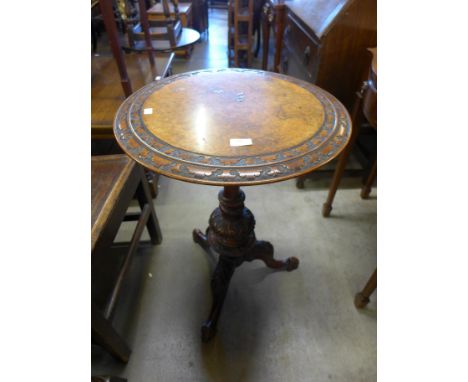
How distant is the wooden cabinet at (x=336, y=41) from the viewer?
1.35 m

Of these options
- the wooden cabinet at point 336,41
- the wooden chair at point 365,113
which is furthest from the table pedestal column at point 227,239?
the wooden cabinet at point 336,41

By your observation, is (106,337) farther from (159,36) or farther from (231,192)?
(159,36)

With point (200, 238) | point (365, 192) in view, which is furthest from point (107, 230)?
point (365, 192)

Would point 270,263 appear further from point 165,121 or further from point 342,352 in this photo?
point 165,121

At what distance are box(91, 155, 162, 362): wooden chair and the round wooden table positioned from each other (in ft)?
0.93

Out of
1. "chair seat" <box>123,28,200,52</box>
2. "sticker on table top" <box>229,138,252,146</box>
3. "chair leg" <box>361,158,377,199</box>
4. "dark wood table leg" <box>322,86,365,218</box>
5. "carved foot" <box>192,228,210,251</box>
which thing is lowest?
"carved foot" <box>192,228,210,251</box>

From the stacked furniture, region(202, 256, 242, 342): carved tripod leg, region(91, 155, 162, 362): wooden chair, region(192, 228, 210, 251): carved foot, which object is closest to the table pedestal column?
region(202, 256, 242, 342): carved tripod leg

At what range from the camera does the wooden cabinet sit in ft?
4.43

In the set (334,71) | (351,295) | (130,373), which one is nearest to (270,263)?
(351,295)

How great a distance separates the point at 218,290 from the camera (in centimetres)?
121

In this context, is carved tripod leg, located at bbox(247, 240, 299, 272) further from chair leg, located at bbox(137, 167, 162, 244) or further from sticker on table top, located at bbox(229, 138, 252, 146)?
sticker on table top, located at bbox(229, 138, 252, 146)

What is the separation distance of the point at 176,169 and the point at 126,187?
0.50 meters

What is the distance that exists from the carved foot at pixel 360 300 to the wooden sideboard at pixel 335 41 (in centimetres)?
107

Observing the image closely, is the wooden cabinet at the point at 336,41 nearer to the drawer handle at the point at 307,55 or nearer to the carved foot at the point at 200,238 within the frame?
the drawer handle at the point at 307,55
